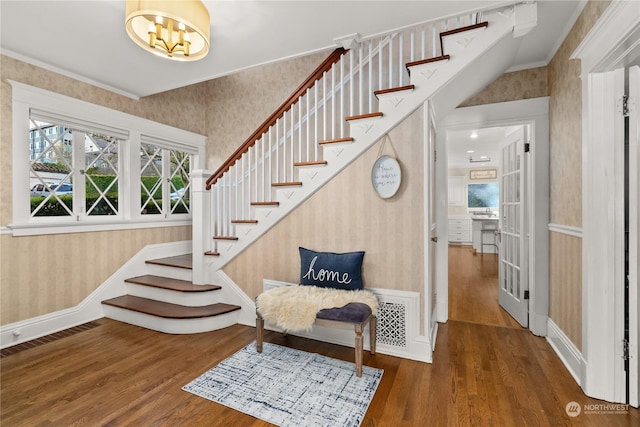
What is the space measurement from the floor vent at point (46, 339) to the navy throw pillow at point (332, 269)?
2331 millimetres

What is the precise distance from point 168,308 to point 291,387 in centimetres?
175

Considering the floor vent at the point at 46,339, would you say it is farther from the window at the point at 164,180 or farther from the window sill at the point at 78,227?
the window at the point at 164,180

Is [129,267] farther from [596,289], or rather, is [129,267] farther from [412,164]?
[596,289]

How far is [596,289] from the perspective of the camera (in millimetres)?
1942

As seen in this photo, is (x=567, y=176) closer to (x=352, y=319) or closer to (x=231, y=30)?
(x=352, y=319)

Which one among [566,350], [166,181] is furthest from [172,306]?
[566,350]

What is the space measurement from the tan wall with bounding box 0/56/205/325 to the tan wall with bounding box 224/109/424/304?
1.95 meters

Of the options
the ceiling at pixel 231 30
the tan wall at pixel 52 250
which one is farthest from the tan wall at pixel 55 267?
the ceiling at pixel 231 30

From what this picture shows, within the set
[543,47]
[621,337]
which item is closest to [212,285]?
[621,337]

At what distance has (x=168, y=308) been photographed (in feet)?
10.2

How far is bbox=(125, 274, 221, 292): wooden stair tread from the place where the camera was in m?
3.20

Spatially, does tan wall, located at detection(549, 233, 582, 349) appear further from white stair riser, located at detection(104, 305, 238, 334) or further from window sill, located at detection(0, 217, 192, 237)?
window sill, located at detection(0, 217, 192, 237)

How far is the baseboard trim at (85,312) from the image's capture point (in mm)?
2714

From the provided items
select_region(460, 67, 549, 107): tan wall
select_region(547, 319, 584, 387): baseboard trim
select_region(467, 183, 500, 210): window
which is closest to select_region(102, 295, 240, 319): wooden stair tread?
select_region(547, 319, 584, 387): baseboard trim
